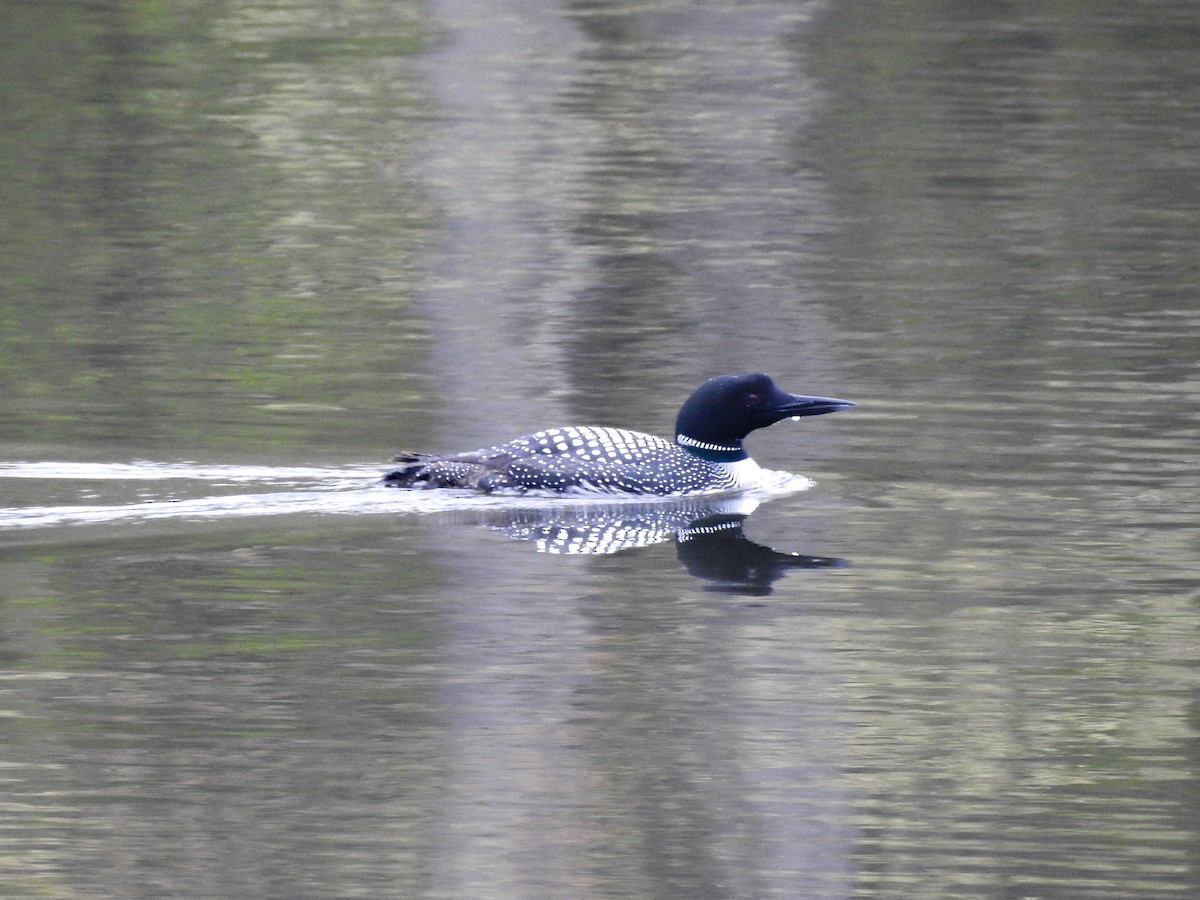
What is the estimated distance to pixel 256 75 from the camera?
22.5 m

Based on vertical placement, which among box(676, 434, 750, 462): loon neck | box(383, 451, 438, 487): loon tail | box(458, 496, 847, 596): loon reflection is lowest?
box(458, 496, 847, 596): loon reflection

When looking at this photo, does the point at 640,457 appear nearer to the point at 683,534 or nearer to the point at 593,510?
the point at 593,510

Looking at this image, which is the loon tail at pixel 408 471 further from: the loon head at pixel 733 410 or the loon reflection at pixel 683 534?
the loon head at pixel 733 410

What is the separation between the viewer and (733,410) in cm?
1021

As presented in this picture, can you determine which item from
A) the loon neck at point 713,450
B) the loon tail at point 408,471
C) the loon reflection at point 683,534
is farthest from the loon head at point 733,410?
the loon tail at point 408,471

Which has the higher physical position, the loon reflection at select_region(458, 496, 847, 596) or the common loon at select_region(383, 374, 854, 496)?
the common loon at select_region(383, 374, 854, 496)

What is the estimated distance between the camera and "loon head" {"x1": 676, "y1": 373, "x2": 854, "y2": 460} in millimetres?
10172

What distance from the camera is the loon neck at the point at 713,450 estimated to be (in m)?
10.2

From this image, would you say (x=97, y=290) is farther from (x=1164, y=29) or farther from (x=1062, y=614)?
(x=1164, y=29)

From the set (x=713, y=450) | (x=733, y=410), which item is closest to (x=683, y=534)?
(x=713, y=450)

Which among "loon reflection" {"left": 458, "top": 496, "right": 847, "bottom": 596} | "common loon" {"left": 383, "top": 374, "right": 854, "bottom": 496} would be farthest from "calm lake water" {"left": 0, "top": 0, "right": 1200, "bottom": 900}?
"common loon" {"left": 383, "top": 374, "right": 854, "bottom": 496}

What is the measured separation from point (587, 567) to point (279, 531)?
1.14 metres

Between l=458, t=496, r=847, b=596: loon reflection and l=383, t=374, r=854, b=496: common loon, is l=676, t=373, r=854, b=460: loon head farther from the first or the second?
l=458, t=496, r=847, b=596: loon reflection

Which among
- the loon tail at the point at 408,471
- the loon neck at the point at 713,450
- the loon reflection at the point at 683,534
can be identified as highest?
the loon tail at the point at 408,471
